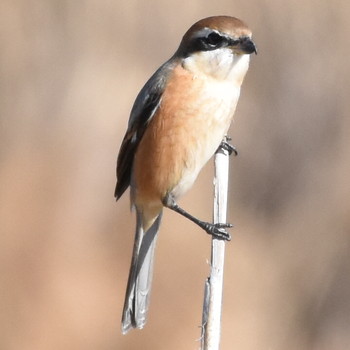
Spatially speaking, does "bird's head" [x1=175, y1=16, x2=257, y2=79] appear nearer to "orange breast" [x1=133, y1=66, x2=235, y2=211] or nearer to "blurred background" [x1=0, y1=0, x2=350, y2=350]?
"orange breast" [x1=133, y1=66, x2=235, y2=211]

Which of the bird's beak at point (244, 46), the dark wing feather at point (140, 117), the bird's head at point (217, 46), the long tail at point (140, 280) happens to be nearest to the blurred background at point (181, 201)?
the long tail at point (140, 280)

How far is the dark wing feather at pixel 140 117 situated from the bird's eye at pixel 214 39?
0.22m

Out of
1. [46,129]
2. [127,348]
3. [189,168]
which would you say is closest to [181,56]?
[189,168]

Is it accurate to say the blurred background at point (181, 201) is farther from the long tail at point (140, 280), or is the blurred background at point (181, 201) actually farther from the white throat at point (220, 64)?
the white throat at point (220, 64)

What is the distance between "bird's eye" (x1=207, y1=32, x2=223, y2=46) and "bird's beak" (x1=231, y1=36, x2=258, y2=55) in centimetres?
5

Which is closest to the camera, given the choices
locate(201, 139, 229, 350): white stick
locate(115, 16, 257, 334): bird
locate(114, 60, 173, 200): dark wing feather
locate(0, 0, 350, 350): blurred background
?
locate(201, 139, 229, 350): white stick

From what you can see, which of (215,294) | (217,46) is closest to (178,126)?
(217,46)

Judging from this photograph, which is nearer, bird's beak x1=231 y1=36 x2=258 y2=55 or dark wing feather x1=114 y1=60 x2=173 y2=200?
bird's beak x1=231 y1=36 x2=258 y2=55

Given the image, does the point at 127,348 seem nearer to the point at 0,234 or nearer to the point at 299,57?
the point at 0,234

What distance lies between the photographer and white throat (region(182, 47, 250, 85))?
3514 mm

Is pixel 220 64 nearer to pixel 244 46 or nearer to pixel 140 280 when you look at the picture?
pixel 244 46

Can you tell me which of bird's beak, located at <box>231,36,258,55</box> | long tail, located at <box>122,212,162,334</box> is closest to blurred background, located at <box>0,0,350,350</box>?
long tail, located at <box>122,212,162,334</box>

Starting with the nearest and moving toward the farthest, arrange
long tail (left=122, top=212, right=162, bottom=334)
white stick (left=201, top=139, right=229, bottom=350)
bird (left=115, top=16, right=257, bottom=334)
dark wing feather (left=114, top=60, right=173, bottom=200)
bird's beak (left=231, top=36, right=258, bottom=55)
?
1. white stick (left=201, top=139, right=229, bottom=350)
2. bird's beak (left=231, top=36, right=258, bottom=55)
3. bird (left=115, top=16, right=257, bottom=334)
4. dark wing feather (left=114, top=60, right=173, bottom=200)
5. long tail (left=122, top=212, right=162, bottom=334)

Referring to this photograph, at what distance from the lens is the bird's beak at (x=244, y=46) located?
3404 mm
